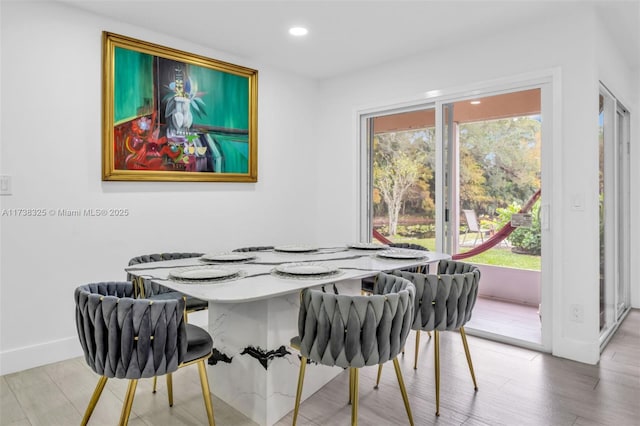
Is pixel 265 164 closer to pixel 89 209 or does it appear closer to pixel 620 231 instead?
pixel 89 209

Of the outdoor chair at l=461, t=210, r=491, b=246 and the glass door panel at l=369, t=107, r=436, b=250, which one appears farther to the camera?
the glass door panel at l=369, t=107, r=436, b=250

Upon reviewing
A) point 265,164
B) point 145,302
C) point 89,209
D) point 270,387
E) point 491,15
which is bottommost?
point 270,387

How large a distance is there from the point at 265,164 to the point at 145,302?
2769 millimetres

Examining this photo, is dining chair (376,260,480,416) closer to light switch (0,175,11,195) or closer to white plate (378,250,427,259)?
white plate (378,250,427,259)

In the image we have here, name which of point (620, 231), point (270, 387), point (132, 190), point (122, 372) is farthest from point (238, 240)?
point (620, 231)

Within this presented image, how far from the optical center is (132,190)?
10.5ft

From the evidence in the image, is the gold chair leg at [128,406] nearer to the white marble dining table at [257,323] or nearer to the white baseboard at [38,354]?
the white marble dining table at [257,323]

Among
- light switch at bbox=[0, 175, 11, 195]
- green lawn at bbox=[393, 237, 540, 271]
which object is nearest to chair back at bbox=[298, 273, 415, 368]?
green lawn at bbox=[393, 237, 540, 271]

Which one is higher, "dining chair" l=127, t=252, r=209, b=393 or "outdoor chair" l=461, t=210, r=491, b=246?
"outdoor chair" l=461, t=210, r=491, b=246

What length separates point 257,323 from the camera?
205 centimetres

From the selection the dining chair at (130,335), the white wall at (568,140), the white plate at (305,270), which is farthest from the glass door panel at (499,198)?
the dining chair at (130,335)

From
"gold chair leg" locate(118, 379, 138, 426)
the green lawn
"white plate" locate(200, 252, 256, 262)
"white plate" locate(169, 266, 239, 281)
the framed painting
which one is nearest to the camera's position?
"gold chair leg" locate(118, 379, 138, 426)

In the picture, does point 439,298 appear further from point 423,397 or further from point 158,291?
point 158,291

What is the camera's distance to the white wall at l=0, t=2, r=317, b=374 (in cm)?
265
